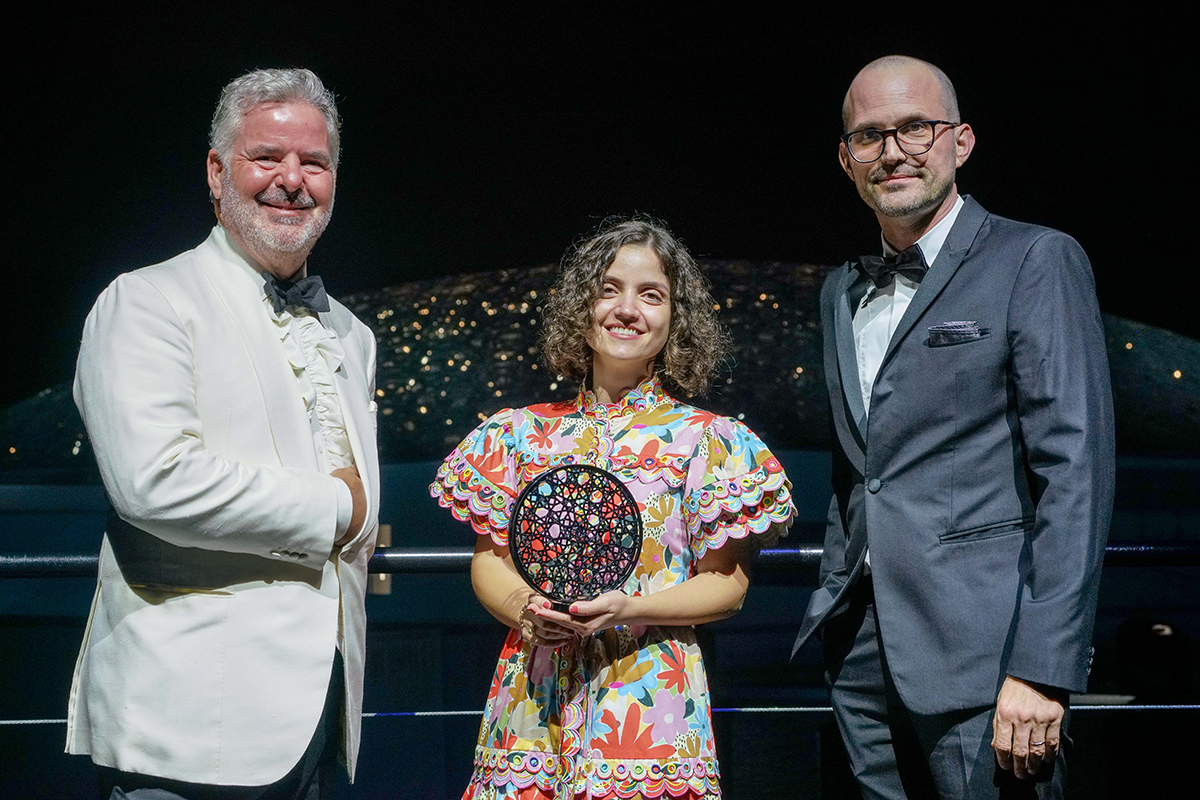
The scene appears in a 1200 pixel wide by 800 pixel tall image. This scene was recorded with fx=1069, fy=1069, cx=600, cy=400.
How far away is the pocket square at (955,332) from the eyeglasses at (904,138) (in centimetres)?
33

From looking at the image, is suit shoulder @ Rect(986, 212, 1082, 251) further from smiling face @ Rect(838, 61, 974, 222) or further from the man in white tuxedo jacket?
the man in white tuxedo jacket

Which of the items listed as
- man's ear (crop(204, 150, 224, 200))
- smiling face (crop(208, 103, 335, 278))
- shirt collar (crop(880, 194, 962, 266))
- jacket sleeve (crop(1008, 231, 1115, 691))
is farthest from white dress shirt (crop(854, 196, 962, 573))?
man's ear (crop(204, 150, 224, 200))

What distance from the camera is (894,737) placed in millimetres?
1837

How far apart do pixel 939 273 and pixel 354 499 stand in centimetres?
108

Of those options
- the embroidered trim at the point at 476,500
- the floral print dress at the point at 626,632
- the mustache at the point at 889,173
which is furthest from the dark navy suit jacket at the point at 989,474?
the embroidered trim at the point at 476,500

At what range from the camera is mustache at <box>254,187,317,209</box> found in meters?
1.92

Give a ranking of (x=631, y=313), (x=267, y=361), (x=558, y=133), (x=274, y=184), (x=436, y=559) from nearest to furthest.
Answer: (x=267, y=361), (x=274, y=184), (x=631, y=313), (x=436, y=559), (x=558, y=133)

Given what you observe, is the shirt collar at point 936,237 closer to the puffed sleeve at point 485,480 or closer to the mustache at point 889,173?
the mustache at point 889,173

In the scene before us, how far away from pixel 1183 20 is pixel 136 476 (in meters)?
3.60

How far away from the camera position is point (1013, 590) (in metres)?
1.69

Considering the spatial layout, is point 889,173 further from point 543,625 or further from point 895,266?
point 543,625

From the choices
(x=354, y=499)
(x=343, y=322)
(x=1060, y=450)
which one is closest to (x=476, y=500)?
(x=354, y=499)

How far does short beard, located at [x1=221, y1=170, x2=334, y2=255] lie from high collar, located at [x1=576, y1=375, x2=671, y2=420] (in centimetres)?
60

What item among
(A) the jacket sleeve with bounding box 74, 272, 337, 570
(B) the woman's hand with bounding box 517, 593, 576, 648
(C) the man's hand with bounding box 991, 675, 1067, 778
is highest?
(A) the jacket sleeve with bounding box 74, 272, 337, 570
